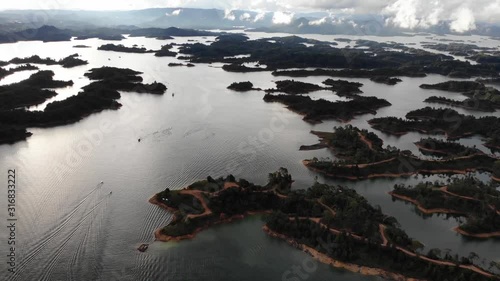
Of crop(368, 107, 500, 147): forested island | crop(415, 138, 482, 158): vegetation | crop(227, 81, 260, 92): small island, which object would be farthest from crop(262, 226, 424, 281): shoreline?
crop(227, 81, 260, 92): small island

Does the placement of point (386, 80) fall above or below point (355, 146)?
below

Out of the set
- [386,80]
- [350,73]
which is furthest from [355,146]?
[350,73]

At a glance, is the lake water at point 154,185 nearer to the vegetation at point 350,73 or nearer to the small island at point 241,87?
the small island at point 241,87

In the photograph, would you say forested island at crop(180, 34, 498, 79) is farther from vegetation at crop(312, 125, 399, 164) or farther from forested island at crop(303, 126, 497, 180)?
forested island at crop(303, 126, 497, 180)

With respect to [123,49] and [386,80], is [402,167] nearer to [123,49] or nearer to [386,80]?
[386,80]

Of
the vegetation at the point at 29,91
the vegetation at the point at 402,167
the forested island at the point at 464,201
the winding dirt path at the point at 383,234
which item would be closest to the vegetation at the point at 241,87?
the vegetation at the point at 29,91

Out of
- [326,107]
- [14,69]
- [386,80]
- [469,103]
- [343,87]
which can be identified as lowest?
[469,103]

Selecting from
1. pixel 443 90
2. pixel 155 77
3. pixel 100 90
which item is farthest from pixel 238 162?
pixel 443 90
